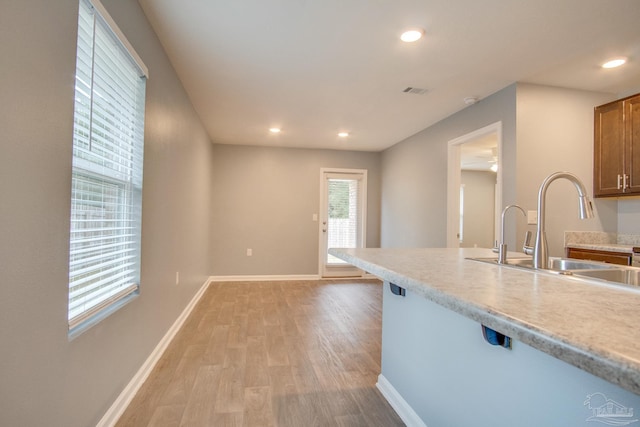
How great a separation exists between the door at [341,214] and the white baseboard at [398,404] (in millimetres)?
3688

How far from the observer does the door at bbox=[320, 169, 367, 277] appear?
18.9 ft

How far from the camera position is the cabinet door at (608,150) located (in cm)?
281

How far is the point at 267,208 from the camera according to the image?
5586 mm

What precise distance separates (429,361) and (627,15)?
228cm

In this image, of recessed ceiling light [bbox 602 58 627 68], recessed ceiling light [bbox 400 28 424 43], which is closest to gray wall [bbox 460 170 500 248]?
recessed ceiling light [bbox 602 58 627 68]

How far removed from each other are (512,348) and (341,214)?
4.84 meters

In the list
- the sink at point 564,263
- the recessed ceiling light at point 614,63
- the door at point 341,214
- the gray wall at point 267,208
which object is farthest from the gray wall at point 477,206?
the sink at point 564,263

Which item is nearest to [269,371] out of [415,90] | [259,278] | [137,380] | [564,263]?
[137,380]

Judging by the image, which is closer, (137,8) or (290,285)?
(137,8)

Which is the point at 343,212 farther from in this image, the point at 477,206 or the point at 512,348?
the point at 512,348

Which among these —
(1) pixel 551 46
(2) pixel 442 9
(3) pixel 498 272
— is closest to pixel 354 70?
(2) pixel 442 9

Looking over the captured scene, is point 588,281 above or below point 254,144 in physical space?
below

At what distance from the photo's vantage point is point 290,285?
521 centimetres

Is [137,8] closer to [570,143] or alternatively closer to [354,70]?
[354,70]
